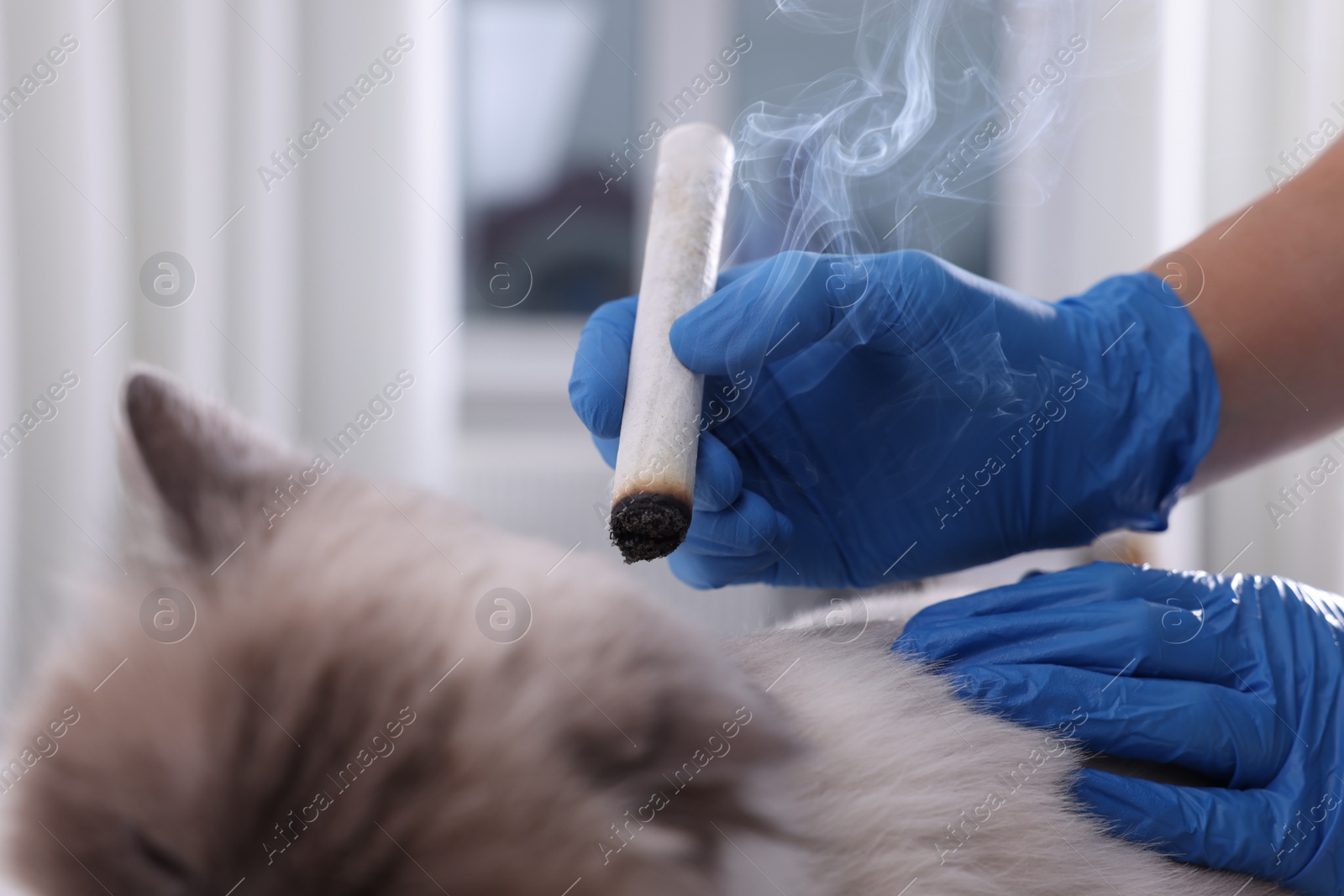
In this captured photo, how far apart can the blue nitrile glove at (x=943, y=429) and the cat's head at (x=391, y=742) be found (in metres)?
0.49

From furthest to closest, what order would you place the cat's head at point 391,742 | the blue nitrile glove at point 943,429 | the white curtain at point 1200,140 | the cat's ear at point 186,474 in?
the white curtain at point 1200,140 → the blue nitrile glove at point 943,429 → the cat's ear at point 186,474 → the cat's head at point 391,742

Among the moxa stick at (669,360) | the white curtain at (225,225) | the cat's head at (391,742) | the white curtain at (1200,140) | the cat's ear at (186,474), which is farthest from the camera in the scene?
the white curtain at (1200,140)

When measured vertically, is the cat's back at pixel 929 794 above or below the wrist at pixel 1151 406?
below

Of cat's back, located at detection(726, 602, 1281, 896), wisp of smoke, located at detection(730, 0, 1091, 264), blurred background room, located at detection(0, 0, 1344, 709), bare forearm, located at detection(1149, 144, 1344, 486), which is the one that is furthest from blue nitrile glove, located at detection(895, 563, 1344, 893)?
blurred background room, located at detection(0, 0, 1344, 709)

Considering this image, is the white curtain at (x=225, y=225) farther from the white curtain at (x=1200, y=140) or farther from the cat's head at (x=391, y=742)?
the white curtain at (x=1200, y=140)

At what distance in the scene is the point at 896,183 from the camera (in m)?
1.14

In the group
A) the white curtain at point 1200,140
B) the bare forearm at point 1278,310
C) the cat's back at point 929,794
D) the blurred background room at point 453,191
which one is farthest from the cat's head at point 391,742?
the white curtain at point 1200,140

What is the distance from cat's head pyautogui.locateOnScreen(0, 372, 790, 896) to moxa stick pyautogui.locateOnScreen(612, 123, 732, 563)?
0.49ft

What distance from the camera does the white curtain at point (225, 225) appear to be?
198 centimetres

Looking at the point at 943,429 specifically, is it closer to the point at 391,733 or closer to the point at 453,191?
the point at 391,733

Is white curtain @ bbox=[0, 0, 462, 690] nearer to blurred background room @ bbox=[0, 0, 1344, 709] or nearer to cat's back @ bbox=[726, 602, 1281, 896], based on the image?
blurred background room @ bbox=[0, 0, 1344, 709]

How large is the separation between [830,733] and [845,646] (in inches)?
5.8

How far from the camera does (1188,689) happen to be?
2.61 ft

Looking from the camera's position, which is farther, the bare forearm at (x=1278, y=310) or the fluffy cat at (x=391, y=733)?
the bare forearm at (x=1278, y=310)
